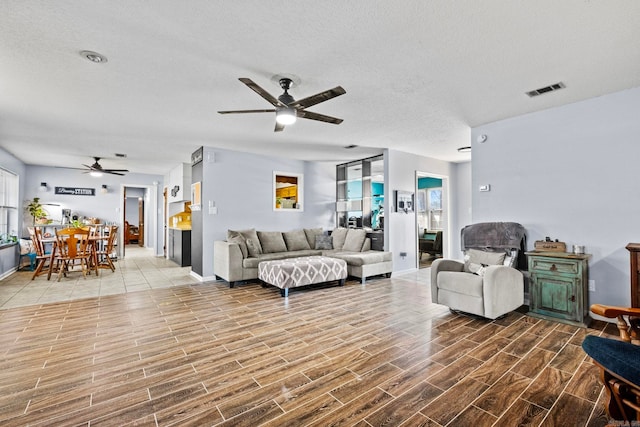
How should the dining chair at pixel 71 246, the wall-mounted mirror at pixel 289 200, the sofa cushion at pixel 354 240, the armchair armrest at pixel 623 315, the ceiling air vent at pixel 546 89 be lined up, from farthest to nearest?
the wall-mounted mirror at pixel 289 200
the sofa cushion at pixel 354 240
the dining chair at pixel 71 246
the ceiling air vent at pixel 546 89
the armchair armrest at pixel 623 315

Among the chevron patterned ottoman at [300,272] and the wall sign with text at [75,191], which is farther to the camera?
the wall sign with text at [75,191]

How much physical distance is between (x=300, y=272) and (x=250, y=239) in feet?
4.93

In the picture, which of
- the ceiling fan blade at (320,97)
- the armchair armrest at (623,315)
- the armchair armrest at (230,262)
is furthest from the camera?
the armchair armrest at (230,262)

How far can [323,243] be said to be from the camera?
641 centimetres

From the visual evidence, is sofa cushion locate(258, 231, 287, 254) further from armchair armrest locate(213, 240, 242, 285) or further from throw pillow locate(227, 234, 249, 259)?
armchair armrest locate(213, 240, 242, 285)

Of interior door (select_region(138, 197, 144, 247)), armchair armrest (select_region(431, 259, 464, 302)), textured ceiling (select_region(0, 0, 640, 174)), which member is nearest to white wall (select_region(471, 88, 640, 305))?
textured ceiling (select_region(0, 0, 640, 174))

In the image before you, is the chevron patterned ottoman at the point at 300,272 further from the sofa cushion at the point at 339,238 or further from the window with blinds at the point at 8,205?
the window with blinds at the point at 8,205

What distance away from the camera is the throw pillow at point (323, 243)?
6.40 meters

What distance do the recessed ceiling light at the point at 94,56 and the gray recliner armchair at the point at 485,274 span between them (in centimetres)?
401

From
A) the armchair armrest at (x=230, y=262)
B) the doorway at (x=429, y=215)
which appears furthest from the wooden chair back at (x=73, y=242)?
the doorway at (x=429, y=215)

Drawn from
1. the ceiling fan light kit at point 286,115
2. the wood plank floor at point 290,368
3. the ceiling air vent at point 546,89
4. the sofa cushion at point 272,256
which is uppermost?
the ceiling air vent at point 546,89

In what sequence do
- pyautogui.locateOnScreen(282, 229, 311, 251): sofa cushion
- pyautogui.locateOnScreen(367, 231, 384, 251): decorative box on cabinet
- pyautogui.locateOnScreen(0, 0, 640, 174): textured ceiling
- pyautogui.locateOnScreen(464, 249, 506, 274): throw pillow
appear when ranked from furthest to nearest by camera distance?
pyautogui.locateOnScreen(367, 231, 384, 251): decorative box on cabinet
pyautogui.locateOnScreen(282, 229, 311, 251): sofa cushion
pyautogui.locateOnScreen(464, 249, 506, 274): throw pillow
pyautogui.locateOnScreen(0, 0, 640, 174): textured ceiling

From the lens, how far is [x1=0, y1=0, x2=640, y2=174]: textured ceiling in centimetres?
202

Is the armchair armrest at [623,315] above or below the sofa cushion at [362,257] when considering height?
above
